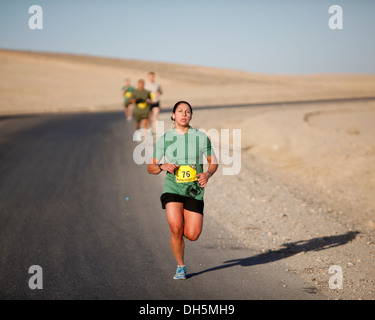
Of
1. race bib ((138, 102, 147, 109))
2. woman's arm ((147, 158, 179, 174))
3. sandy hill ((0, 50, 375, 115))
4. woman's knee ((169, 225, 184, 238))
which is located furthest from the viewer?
sandy hill ((0, 50, 375, 115))

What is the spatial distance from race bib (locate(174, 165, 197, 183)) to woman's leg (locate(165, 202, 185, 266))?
0.91ft

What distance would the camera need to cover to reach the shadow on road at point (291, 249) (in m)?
5.04

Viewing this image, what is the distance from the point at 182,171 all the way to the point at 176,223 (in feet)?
1.83

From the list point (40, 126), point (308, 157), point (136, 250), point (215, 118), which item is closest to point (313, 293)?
point (136, 250)

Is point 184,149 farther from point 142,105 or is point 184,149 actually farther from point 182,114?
point 142,105

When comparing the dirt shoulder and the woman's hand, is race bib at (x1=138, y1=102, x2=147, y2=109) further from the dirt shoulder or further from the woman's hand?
the woman's hand

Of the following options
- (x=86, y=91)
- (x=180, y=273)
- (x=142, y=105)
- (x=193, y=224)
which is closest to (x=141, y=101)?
(x=142, y=105)

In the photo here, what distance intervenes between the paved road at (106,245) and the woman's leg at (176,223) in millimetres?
363

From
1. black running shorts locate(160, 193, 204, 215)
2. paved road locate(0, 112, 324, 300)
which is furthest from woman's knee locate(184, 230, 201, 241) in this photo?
paved road locate(0, 112, 324, 300)

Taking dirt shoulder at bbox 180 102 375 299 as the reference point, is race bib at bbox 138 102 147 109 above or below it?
above

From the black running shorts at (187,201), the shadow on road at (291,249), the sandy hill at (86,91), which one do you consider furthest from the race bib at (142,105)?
the sandy hill at (86,91)

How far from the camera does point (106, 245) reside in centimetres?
560

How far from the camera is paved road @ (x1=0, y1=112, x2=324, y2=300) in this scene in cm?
430
